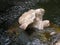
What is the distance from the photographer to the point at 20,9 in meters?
8.16

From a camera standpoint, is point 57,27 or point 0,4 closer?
point 57,27

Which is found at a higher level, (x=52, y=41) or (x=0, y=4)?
(x=0, y=4)

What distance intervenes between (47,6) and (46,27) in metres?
1.63

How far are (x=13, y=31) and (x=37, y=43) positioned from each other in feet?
3.05

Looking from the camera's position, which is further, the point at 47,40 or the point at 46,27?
the point at 46,27

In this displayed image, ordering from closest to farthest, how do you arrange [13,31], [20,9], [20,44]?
[20,44] → [13,31] → [20,9]

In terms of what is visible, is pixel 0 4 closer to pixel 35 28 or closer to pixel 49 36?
pixel 35 28

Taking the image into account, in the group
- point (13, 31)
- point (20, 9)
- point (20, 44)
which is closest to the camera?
point (20, 44)

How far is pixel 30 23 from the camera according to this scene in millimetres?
7008

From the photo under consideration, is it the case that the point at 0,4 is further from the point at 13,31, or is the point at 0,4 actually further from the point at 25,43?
the point at 25,43

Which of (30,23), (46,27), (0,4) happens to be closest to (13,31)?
(30,23)

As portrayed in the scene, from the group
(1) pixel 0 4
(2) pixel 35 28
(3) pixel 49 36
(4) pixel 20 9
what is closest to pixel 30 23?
(2) pixel 35 28

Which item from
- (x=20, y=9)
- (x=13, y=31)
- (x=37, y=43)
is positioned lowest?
(x=37, y=43)

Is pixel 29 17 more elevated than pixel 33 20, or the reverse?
pixel 29 17
